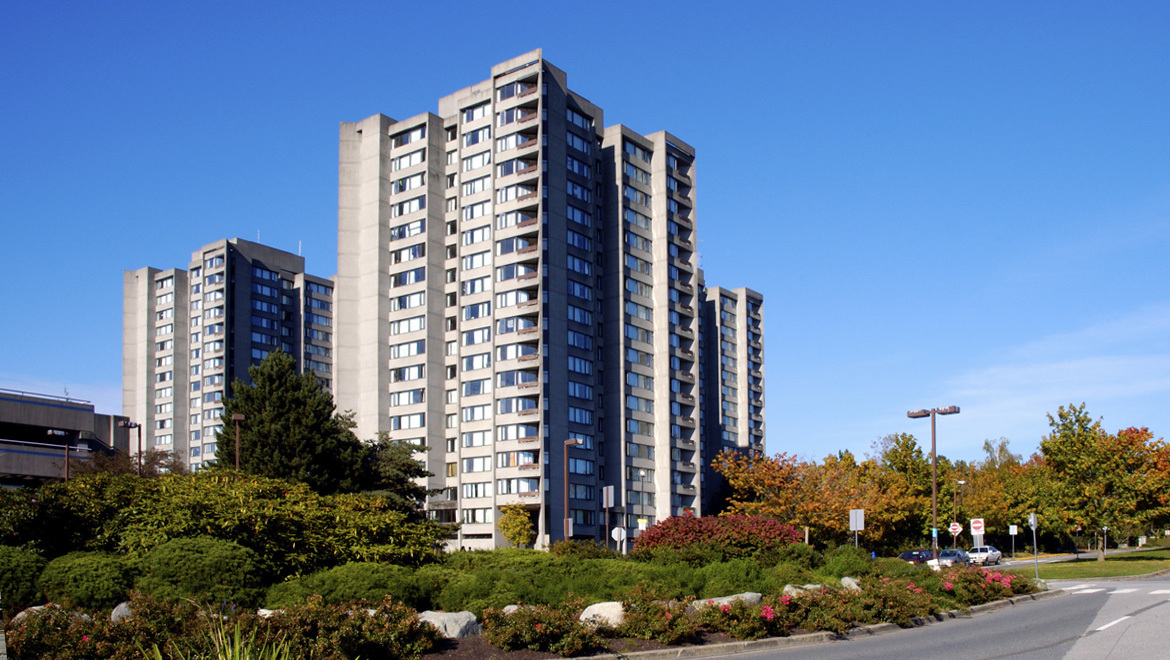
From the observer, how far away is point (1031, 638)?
19.1 m

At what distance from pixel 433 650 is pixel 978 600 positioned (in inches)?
752

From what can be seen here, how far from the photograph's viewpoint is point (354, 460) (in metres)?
51.6

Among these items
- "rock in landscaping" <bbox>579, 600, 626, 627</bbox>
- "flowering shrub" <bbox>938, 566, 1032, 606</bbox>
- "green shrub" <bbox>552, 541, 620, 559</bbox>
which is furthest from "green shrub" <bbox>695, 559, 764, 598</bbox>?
"green shrub" <bbox>552, 541, 620, 559</bbox>

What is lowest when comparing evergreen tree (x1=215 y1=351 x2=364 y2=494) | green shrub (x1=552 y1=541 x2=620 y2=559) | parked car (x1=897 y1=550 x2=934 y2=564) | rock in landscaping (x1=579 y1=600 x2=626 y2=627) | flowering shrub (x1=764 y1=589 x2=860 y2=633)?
parked car (x1=897 y1=550 x2=934 y2=564)

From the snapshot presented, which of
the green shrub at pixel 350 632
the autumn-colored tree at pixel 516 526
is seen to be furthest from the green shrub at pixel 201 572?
the autumn-colored tree at pixel 516 526

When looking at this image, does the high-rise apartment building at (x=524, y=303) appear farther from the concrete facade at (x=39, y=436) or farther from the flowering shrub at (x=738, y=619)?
the flowering shrub at (x=738, y=619)

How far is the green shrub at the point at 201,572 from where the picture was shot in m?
18.0

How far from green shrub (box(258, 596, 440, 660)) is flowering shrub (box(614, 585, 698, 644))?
4.09m

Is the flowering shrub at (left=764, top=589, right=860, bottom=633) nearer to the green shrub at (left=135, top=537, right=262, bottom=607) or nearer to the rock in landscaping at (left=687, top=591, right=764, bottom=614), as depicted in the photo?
the rock in landscaping at (left=687, top=591, right=764, bottom=614)

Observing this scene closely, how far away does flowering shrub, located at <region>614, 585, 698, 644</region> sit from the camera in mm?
17797

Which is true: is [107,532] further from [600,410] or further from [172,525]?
[600,410]

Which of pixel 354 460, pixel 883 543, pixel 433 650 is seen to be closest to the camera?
pixel 433 650

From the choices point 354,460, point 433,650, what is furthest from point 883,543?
point 433,650

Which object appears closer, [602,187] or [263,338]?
[602,187]
